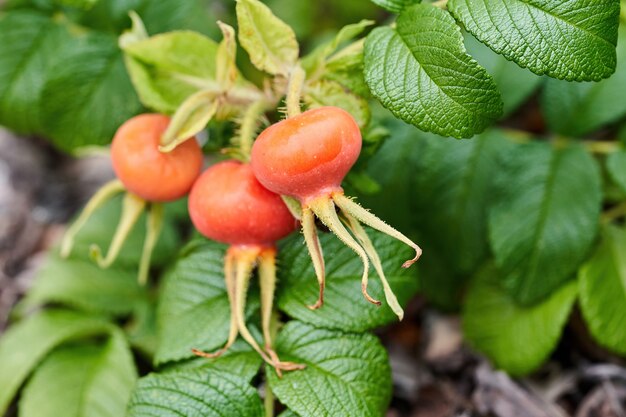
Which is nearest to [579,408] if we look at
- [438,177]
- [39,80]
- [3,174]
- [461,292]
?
[461,292]

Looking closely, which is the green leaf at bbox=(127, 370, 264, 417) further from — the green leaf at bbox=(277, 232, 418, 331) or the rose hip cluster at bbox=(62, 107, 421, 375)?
the green leaf at bbox=(277, 232, 418, 331)

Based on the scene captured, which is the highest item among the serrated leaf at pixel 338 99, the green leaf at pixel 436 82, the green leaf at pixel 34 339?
the green leaf at pixel 436 82

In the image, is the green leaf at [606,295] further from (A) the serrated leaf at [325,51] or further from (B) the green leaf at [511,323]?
(A) the serrated leaf at [325,51]

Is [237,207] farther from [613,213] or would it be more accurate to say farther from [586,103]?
[613,213]

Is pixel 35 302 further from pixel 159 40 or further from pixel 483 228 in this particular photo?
pixel 483 228

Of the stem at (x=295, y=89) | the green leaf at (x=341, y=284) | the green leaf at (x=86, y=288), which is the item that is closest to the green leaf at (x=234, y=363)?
the green leaf at (x=341, y=284)

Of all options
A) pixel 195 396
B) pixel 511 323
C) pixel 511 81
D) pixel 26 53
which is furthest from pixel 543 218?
pixel 26 53
